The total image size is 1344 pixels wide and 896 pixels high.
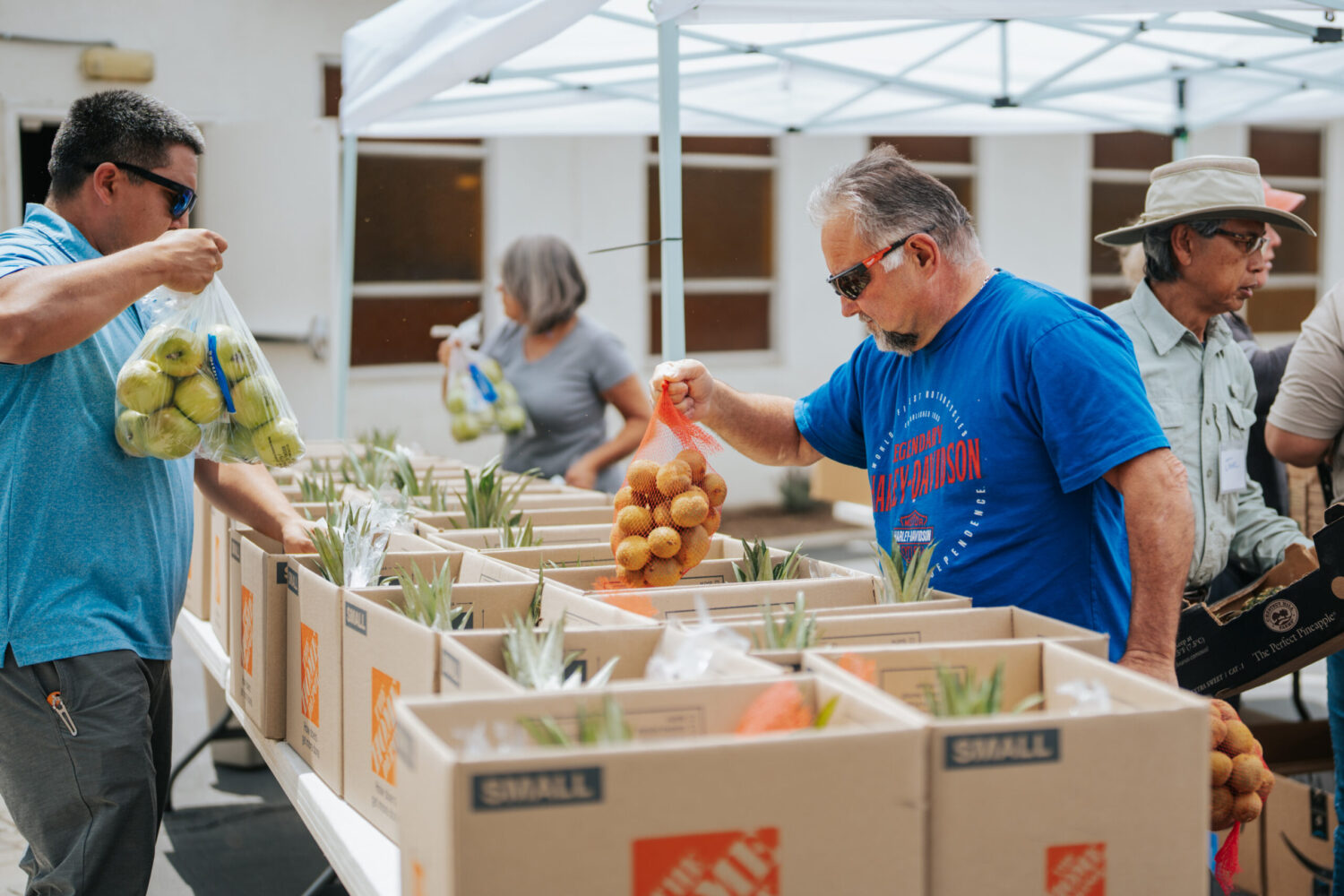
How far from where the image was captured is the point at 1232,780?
1854mm

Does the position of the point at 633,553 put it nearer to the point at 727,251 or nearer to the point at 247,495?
the point at 247,495

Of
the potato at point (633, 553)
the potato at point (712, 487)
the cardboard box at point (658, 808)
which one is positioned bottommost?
the cardboard box at point (658, 808)

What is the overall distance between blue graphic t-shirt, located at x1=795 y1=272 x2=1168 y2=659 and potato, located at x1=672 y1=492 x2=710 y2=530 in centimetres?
45

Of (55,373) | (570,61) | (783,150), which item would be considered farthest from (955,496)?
(783,150)

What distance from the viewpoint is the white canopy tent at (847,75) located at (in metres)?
3.98

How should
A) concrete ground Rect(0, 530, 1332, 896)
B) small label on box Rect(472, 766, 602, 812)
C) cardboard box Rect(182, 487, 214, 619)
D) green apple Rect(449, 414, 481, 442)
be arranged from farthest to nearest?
1. green apple Rect(449, 414, 481, 442)
2. concrete ground Rect(0, 530, 1332, 896)
3. cardboard box Rect(182, 487, 214, 619)
4. small label on box Rect(472, 766, 602, 812)

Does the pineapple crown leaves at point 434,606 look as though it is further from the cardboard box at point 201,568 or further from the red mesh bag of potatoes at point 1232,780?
the cardboard box at point 201,568

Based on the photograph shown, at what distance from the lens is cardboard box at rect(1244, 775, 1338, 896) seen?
10.4ft

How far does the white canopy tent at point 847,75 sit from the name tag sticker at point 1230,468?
135 cm

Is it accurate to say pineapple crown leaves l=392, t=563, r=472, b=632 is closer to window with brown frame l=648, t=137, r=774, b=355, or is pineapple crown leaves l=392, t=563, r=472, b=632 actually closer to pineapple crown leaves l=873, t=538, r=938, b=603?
pineapple crown leaves l=873, t=538, r=938, b=603

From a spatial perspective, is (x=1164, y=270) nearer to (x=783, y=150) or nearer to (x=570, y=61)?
(x=570, y=61)

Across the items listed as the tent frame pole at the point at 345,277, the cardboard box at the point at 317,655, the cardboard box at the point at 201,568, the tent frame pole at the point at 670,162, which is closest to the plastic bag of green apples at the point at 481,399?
the tent frame pole at the point at 345,277

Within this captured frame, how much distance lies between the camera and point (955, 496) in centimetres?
216

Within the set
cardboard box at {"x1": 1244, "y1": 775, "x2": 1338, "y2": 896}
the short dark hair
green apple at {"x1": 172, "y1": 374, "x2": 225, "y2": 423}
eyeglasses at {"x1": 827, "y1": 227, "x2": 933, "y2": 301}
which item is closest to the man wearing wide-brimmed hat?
cardboard box at {"x1": 1244, "y1": 775, "x2": 1338, "y2": 896}
